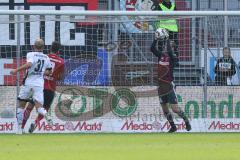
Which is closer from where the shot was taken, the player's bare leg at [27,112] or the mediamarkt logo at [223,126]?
the player's bare leg at [27,112]

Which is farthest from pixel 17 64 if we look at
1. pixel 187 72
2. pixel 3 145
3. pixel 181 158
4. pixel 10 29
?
pixel 181 158

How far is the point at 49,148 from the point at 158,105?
20.8 feet

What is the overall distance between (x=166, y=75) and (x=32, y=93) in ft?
10.1

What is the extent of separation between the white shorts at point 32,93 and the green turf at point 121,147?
82 cm

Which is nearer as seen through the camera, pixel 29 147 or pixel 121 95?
pixel 29 147

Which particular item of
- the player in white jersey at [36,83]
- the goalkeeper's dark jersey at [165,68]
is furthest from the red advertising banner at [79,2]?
the player in white jersey at [36,83]

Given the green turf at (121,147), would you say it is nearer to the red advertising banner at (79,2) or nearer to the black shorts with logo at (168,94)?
the black shorts with logo at (168,94)

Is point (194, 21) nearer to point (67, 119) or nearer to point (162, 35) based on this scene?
point (162, 35)

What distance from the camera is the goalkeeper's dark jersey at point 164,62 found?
737 inches

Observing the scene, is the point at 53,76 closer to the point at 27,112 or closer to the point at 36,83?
the point at 36,83

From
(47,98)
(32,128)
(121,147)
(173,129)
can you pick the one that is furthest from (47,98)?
(121,147)

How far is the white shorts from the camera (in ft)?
57.7

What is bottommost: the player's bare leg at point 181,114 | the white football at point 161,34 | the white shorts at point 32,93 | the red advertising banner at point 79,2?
the player's bare leg at point 181,114

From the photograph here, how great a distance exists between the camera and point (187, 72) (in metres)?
19.8
